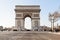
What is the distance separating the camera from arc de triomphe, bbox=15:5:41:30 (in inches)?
3349

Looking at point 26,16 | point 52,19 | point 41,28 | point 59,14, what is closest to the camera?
point 59,14

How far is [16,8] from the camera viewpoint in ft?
283

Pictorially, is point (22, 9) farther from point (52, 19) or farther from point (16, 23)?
point (52, 19)

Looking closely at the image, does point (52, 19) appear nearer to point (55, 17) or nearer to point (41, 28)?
point (55, 17)

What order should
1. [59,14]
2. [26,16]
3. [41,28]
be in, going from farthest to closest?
[26,16] → [41,28] → [59,14]

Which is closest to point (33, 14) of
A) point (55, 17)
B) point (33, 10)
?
point (33, 10)

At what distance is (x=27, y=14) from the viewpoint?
289ft

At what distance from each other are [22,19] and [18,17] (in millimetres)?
2010

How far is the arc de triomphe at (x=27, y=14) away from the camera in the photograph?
85.1m

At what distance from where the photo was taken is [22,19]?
283ft

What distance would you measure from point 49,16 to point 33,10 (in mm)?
22692

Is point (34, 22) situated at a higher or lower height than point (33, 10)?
lower

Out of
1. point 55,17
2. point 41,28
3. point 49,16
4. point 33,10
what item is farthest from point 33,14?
point 55,17

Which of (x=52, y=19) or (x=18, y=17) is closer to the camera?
(x=52, y=19)
